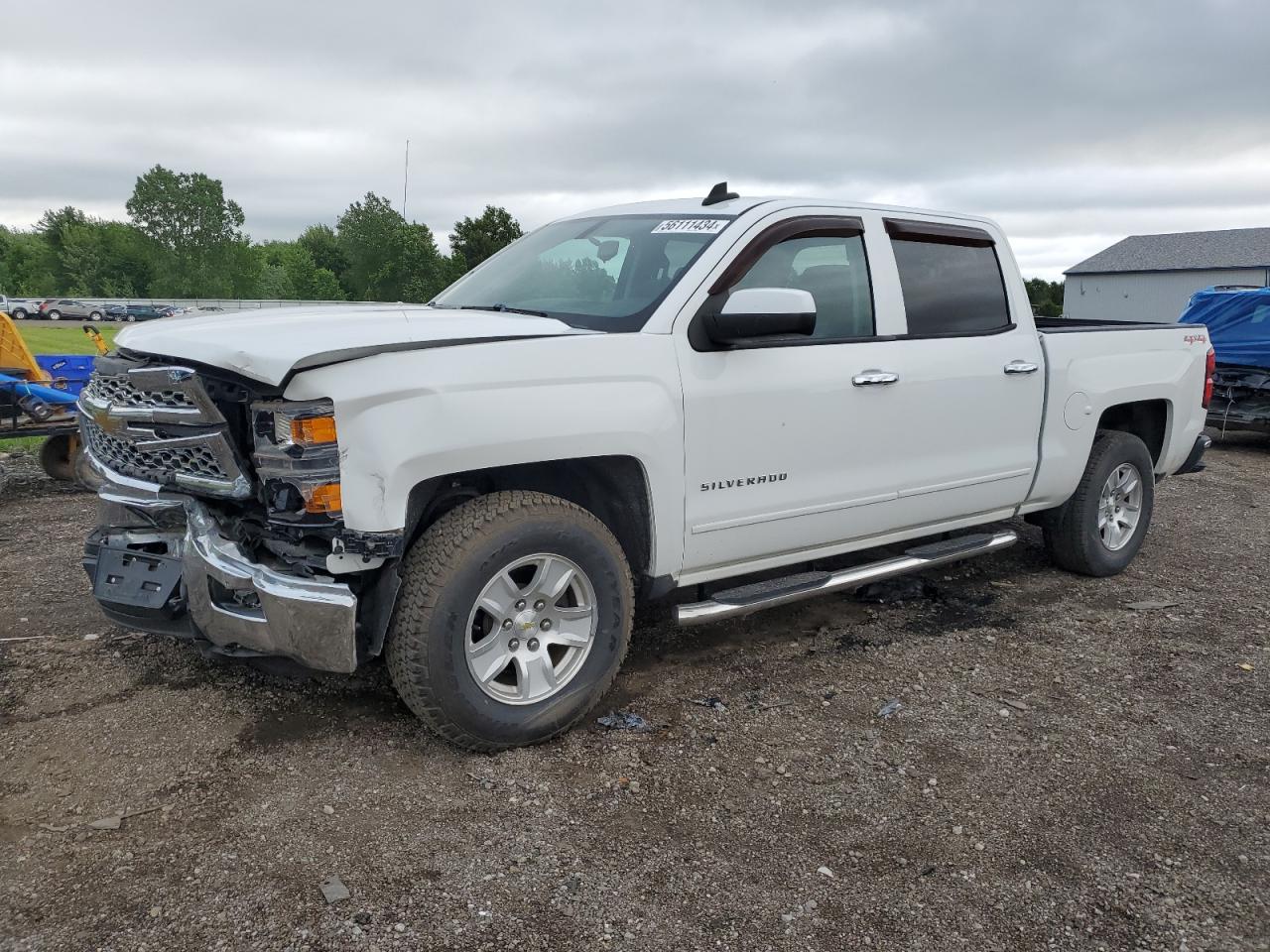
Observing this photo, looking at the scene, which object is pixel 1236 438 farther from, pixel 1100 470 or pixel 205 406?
pixel 205 406

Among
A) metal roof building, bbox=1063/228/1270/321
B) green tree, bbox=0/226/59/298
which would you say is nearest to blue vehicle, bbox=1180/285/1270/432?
metal roof building, bbox=1063/228/1270/321

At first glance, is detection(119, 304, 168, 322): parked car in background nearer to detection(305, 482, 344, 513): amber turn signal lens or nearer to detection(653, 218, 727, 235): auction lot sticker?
detection(653, 218, 727, 235): auction lot sticker

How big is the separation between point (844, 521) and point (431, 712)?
201 cm

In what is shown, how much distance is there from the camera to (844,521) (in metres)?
4.30

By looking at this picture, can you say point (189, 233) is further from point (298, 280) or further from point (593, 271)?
point (593, 271)

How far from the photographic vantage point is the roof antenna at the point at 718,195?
4320 mm

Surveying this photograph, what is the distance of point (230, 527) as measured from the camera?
3.24 m

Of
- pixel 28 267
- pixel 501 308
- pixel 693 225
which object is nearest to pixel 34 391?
pixel 501 308

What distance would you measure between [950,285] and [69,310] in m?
60.5

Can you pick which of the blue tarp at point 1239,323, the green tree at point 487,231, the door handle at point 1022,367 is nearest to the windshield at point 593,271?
the door handle at point 1022,367

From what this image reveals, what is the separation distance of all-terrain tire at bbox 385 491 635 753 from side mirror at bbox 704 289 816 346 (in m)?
0.87

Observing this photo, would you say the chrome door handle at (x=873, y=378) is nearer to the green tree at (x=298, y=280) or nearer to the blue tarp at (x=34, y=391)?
the blue tarp at (x=34, y=391)

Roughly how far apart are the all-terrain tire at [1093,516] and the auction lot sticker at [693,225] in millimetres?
2824

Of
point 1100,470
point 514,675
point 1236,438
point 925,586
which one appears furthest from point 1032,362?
point 1236,438
